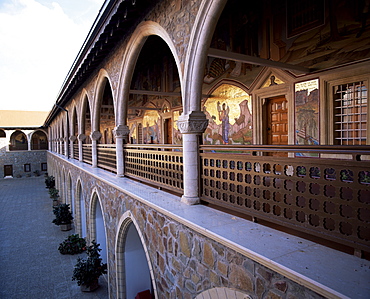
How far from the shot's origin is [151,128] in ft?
42.3

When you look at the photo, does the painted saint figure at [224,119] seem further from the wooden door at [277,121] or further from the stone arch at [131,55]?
the stone arch at [131,55]

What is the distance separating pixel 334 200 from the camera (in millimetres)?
2254

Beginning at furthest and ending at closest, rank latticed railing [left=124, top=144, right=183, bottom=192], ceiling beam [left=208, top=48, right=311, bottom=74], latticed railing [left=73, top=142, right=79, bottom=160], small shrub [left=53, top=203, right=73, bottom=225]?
latticed railing [left=73, top=142, right=79, bottom=160]
small shrub [left=53, top=203, right=73, bottom=225]
latticed railing [left=124, top=144, right=183, bottom=192]
ceiling beam [left=208, top=48, right=311, bottom=74]

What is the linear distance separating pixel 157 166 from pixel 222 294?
112 inches

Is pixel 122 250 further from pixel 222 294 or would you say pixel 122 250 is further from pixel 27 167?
pixel 27 167

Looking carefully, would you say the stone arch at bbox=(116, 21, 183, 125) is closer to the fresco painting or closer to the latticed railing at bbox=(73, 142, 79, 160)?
the fresco painting

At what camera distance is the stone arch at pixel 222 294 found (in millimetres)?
2588

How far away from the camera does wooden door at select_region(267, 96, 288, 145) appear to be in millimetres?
6324

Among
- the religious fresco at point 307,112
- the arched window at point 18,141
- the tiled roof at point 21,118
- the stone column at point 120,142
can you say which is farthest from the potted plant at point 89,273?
the arched window at point 18,141

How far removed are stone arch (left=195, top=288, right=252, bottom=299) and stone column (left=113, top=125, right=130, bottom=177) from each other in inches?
173

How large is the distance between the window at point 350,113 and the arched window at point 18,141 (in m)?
37.7

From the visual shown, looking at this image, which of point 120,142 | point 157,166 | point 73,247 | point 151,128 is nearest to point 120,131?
point 120,142

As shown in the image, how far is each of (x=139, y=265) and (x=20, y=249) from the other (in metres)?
7.57

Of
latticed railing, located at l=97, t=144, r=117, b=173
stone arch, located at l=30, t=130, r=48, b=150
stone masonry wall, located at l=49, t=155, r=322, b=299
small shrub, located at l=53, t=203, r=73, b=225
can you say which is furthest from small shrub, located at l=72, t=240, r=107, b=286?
stone arch, located at l=30, t=130, r=48, b=150
